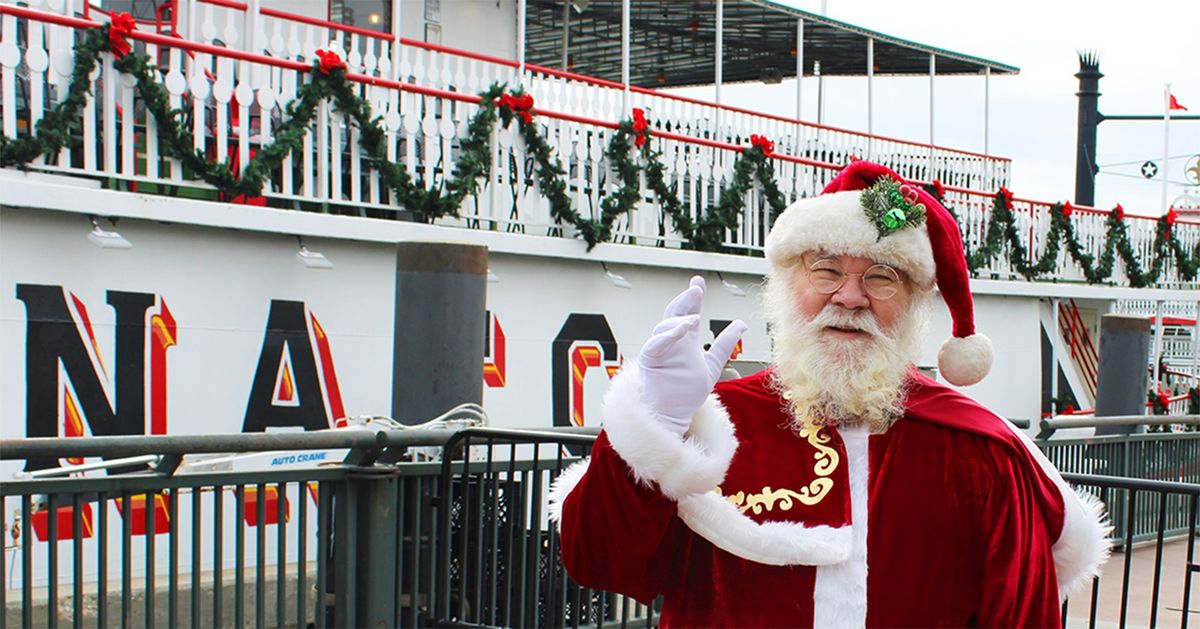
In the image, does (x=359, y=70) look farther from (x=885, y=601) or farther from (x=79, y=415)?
(x=885, y=601)

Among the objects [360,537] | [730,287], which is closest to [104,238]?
[360,537]

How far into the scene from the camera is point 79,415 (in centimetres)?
726

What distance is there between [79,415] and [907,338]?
18.9 ft

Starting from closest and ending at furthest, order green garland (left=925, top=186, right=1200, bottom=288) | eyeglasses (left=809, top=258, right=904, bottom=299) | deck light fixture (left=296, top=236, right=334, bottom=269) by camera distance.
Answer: eyeglasses (left=809, top=258, right=904, bottom=299)
deck light fixture (left=296, top=236, right=334, bottom=269)
green garland (left=925, top=186, right=1200, bottom=288)

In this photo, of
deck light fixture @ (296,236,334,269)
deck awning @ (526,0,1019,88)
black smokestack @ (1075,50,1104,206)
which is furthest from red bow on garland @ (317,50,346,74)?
black smokestack @ (1075,50,1104,206)

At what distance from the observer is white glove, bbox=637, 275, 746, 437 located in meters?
2.32

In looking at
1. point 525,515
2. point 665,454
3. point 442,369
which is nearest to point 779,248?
point 665,454

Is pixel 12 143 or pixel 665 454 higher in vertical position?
pixel 12 143

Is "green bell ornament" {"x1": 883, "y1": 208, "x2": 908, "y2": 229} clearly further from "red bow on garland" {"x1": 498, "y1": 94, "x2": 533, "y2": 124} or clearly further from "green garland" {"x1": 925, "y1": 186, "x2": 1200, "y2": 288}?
"green garland" {"x1": 925, "y1": 186, "x2": 1200, "y2": 288}

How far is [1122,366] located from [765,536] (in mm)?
10418

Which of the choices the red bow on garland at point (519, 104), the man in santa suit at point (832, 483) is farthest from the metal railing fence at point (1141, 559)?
the red bow on garland at point (519, 104)

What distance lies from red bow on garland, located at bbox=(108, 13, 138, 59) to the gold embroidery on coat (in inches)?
238

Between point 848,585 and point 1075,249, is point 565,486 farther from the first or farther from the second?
point 1075,249

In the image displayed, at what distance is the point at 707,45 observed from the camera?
17312 mm
